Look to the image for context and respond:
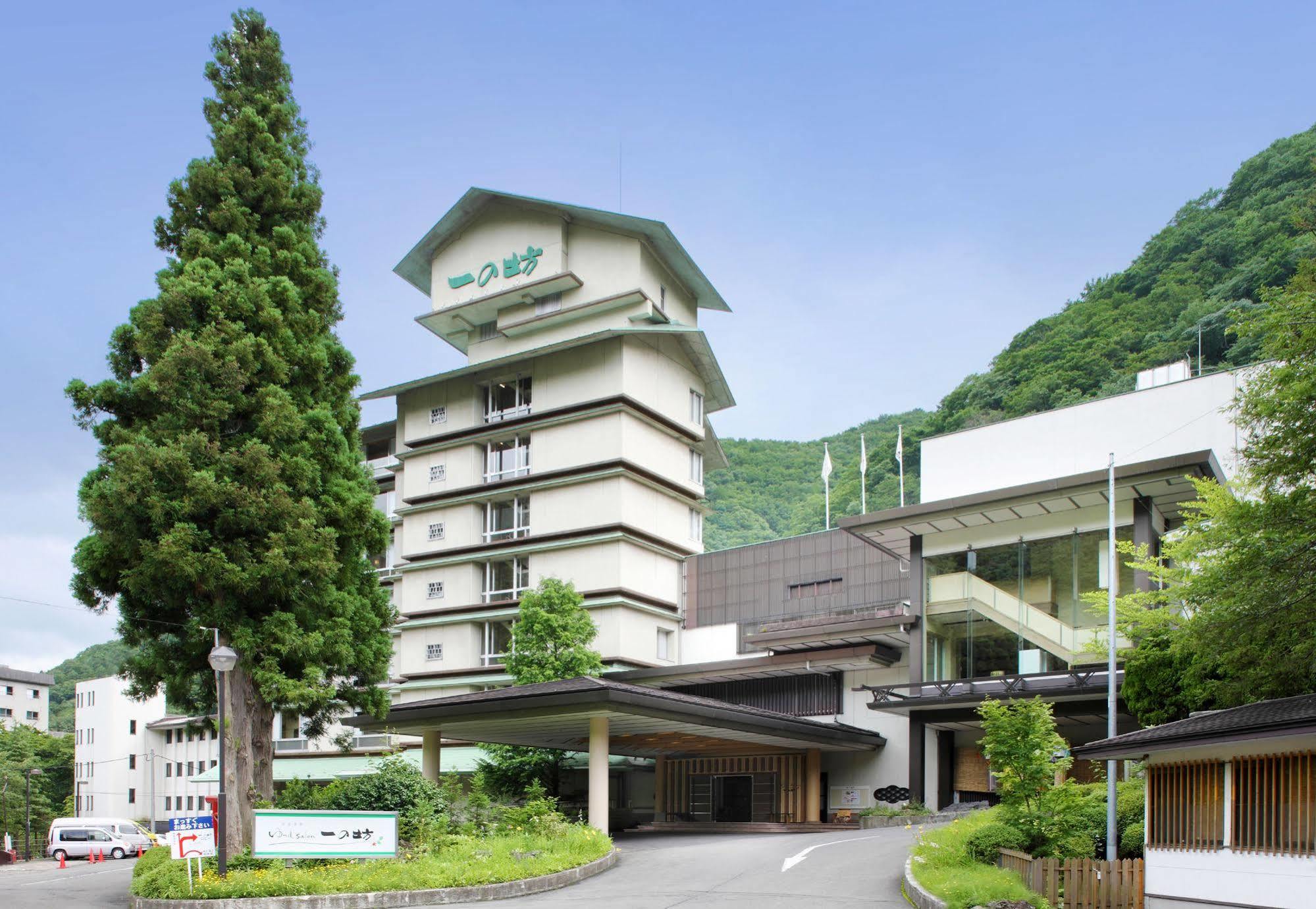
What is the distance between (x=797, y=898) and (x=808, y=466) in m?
69.7

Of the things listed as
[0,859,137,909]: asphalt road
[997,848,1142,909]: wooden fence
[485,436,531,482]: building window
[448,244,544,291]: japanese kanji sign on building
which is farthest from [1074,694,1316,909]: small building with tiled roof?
[448,244,544,291]: japanese kanji sign on building

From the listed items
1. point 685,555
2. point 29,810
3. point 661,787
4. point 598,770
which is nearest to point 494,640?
point 685,555

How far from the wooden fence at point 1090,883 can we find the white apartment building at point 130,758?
6621cm

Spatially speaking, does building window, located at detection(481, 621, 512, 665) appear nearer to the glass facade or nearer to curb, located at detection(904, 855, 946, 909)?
the glass facade

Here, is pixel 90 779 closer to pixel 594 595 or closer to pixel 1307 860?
pixel 594 595

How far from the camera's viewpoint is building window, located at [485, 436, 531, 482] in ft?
167

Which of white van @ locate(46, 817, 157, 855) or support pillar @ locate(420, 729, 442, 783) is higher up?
support pillar @ locate(420, 729, 442, 783)

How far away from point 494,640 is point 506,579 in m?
2.73

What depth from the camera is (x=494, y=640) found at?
50.7 metres

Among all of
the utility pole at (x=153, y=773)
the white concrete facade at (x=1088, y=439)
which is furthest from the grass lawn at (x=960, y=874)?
the utility pole at (x=153, y=773)

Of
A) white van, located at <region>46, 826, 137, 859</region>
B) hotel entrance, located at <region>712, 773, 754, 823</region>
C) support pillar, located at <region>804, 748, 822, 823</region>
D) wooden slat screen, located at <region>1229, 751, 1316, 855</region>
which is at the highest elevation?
wooden slat screen, located at <region>1229, 751, 1316, 855</region>

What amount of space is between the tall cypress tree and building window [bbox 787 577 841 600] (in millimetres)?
22012

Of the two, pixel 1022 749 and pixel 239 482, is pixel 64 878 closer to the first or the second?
pixel 239 482

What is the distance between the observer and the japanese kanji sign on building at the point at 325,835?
19.9 metres
